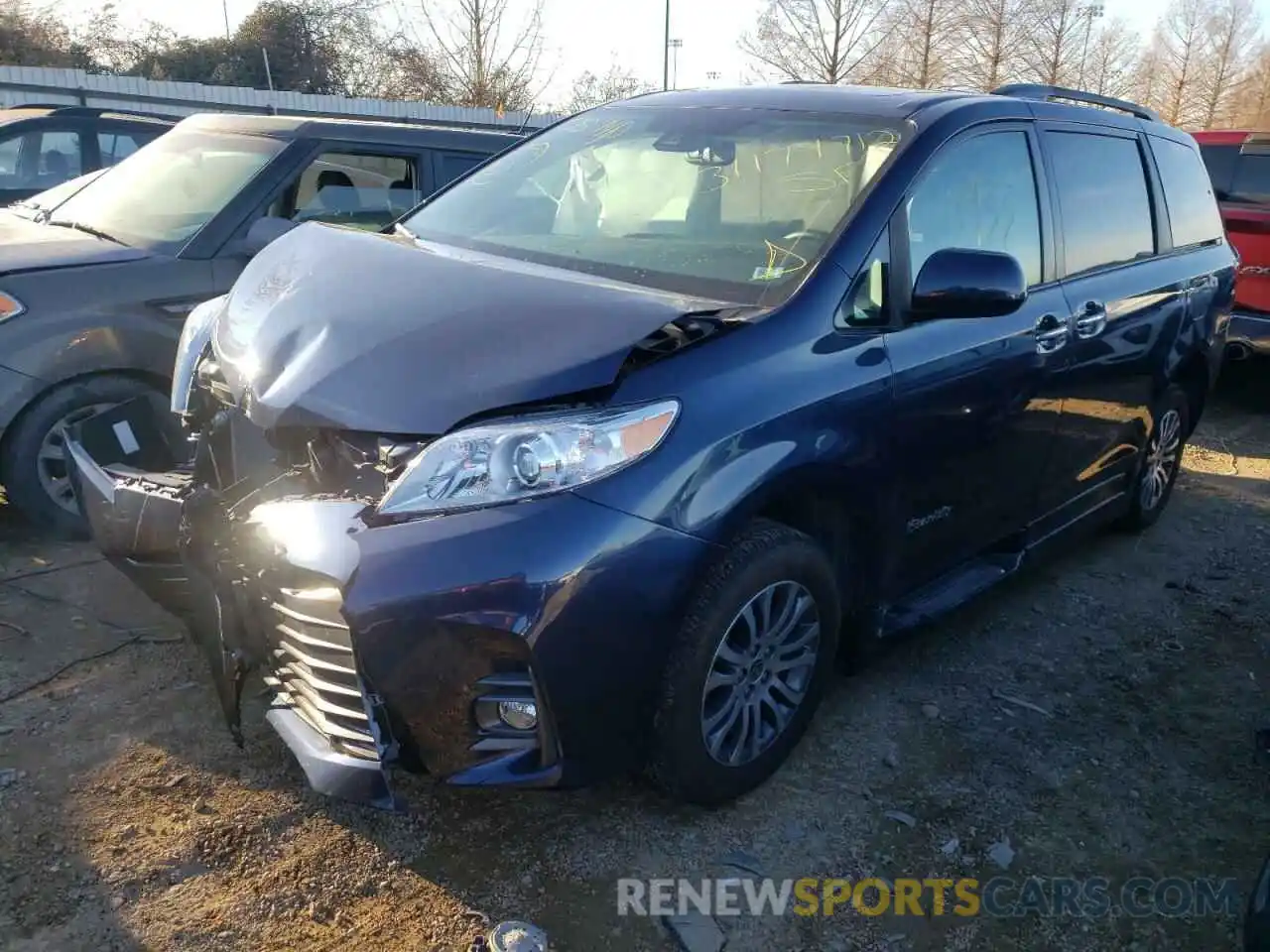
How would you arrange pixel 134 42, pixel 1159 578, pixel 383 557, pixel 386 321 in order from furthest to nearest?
pixel 134 42
pixel 1159 578
pixel 386 321
pixel 383 557

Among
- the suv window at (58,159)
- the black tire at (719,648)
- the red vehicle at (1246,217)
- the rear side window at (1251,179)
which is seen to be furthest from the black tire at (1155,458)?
the suv window at (58,159)

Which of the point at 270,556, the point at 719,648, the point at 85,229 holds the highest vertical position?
the point at 85,229

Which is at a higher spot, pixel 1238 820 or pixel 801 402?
pixel 801 402

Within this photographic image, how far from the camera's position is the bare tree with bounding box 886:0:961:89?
24.7 metres

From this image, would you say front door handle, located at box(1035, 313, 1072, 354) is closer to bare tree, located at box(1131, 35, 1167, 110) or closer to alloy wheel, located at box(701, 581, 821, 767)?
alloy wheel, located at box(701, 581, 821, 767)

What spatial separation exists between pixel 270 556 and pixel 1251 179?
8435 millimetres

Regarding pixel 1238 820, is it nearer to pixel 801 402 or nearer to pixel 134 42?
pixel 801 402

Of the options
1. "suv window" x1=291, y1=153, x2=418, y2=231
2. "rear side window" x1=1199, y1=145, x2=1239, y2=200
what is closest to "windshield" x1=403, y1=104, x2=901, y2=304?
"suv window" x1=291, y1=153, x2=418, y2=231

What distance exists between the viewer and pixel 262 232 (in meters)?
4.64

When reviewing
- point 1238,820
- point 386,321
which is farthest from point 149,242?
point 1238,820

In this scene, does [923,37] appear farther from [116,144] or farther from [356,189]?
[356,189]

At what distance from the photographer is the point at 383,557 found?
2.19 metres

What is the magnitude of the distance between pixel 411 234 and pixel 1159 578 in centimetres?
368

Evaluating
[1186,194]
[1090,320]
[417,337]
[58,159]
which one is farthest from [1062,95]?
[58,159]
